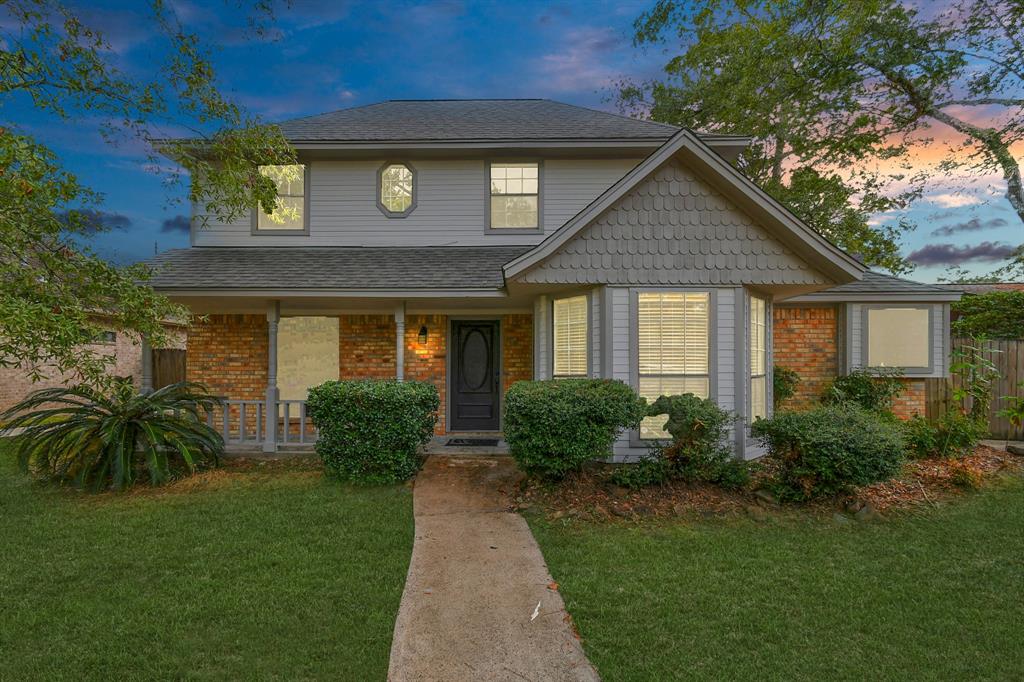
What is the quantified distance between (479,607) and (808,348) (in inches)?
344

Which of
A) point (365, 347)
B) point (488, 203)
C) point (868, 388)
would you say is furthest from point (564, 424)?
point (868, 388)

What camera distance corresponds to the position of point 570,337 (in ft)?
26.3

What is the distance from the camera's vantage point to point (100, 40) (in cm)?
541

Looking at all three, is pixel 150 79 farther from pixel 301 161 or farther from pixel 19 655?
pixel 19 655

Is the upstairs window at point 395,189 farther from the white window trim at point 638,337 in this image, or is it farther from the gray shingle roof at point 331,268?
the white window trim at point 638,337

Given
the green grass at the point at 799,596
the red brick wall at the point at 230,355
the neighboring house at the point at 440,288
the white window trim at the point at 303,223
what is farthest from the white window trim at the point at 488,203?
the green grass at the point at 799,596

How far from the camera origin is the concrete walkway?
3.06m

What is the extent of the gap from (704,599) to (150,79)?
7431 millimetres

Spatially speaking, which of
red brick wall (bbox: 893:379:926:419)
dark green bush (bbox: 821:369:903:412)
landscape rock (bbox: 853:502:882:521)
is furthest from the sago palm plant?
red brick wall (bbox: 893:379:926:419)

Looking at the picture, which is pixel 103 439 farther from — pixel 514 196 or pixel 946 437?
pixel 946 437

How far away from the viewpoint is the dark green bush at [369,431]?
683 cm

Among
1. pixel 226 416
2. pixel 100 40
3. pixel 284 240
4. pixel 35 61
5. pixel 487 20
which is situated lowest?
pixel 226 416

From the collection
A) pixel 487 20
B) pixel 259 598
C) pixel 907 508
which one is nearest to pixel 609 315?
pixel 907 508

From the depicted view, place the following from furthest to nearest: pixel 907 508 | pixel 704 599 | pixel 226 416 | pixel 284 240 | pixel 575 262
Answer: pixel 284 240, pixel 226 416, pixel 575 262, pixel 907 508, pixel 704 599
